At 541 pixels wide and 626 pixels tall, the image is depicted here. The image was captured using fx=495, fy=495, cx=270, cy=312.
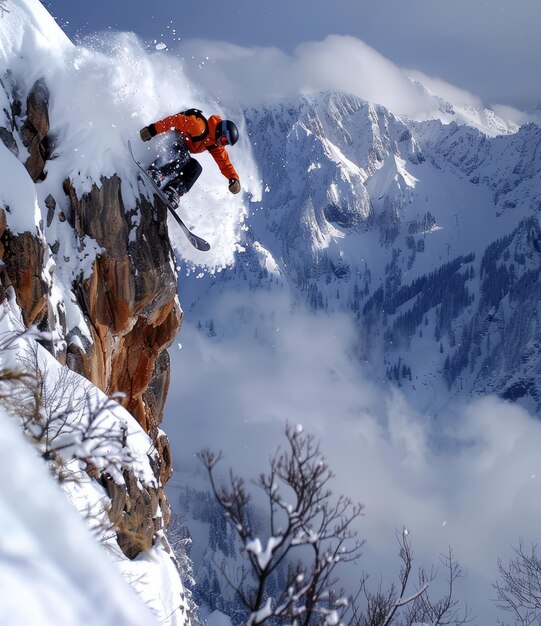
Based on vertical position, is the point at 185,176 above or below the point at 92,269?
above

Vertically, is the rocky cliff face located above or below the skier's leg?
below

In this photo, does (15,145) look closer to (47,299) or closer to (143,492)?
(47,299)

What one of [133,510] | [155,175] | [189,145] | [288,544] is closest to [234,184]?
[189,145]

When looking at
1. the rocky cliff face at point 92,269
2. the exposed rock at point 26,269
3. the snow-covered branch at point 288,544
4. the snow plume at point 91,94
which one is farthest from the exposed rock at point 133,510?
the snow plume at point 91,94

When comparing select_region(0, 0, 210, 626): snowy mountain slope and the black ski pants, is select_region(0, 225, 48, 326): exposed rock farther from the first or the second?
the black ski pants

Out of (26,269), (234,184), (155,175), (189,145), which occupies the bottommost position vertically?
(26,269)

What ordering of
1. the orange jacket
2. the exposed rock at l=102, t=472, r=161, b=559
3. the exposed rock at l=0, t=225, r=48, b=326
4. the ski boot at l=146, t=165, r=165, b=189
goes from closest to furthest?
1. the exposed rock at l=102, t=472, r=161, b=559
2. the exposed rock at l=0, t=225, r=48, b=326
3. the orange jacket
4. the ski boot at l=146, t=165, r=165, b=189

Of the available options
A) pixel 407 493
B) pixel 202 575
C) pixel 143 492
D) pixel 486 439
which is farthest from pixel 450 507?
pixel 143 492

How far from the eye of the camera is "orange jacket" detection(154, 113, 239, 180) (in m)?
11.0

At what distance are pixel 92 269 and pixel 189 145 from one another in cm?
375

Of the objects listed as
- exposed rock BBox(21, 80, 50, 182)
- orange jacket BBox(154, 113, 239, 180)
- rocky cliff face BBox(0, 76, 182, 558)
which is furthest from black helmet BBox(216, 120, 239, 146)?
exposed rock BBox(21, 80, 50, 182)

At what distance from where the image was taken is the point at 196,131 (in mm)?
11281

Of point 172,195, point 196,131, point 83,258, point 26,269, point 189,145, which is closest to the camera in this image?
point 26,269

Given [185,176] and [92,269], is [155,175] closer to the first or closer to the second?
[185,176]
